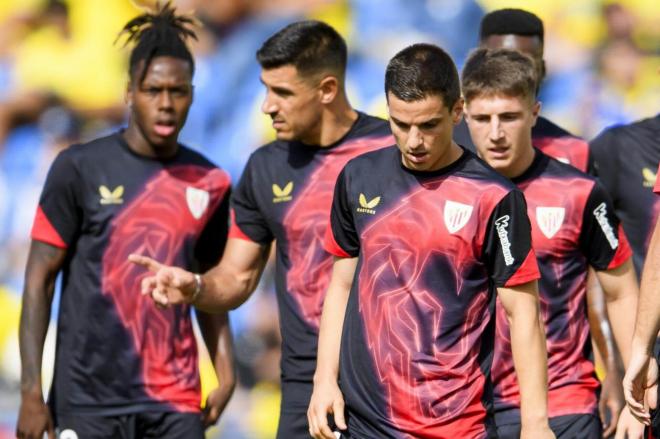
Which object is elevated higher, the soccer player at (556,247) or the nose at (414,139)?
the nose at (414,139)

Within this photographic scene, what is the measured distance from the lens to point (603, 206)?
610 centimetres

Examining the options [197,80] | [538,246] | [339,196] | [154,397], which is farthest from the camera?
[197,80]

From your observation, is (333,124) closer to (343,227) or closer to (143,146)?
(143,146)

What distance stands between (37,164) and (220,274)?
16.1 feet

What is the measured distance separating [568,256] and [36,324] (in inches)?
102

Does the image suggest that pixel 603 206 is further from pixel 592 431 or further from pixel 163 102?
pixel 163 102

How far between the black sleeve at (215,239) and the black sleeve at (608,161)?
73.9 inches

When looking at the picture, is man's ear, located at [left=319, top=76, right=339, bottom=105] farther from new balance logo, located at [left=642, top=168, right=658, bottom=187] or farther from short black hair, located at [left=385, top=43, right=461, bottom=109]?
new balance logo, located at [left=642, top=168, right=658, bottom=187]

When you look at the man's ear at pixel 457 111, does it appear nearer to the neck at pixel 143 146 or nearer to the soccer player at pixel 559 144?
the soccer player at pixel 559 144

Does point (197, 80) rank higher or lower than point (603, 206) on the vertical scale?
higher

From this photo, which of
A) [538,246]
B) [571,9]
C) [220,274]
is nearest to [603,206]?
[538,246]

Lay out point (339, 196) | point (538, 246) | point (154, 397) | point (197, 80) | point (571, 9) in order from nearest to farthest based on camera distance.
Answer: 1. point (339, 196)
2. point (538, 246)
3. point (154, 397)
4. point (571, 9)
5. point (197, 80)

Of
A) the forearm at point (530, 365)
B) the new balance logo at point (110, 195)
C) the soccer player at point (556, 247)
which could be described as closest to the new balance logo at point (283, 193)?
the new balance logo at point (110, 195)

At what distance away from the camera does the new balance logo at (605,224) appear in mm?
6059
